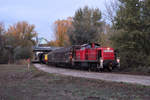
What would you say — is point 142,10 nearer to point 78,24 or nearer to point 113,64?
point 113,64

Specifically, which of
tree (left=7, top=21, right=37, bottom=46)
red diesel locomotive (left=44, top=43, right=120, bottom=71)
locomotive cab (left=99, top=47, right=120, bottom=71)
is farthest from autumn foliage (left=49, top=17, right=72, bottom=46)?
locomotive cab (left=99, top=47, right=120, bottom=71)

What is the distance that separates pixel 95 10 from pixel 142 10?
1026 inches

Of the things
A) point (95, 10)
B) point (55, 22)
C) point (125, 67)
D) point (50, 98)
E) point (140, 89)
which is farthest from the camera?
point (55, 22)

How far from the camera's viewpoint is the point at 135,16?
1748cm

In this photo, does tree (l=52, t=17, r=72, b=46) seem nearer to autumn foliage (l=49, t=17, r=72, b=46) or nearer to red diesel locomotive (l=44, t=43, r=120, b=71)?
autumn foliage (l=49, t=17, r=72, b=46)

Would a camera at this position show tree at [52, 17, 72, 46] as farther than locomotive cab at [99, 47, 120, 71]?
Yes

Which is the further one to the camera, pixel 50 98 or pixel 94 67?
pixel 94 67

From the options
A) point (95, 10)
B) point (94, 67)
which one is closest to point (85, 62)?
point (94, 67)

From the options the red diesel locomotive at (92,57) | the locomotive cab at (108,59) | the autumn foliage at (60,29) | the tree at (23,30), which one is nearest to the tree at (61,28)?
the autumn foliage at (60,29)

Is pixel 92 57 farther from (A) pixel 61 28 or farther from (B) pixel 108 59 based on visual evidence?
(A) pixel 61 28

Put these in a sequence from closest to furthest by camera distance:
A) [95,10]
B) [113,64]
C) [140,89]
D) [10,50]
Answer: [140,89], [113,64], [95,10], [10,50]

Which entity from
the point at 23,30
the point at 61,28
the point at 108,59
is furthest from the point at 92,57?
the point at 23,30

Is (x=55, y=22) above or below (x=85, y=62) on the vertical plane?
above

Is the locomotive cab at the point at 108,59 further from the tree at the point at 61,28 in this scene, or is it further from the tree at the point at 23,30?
the tree at the point at 23,30
